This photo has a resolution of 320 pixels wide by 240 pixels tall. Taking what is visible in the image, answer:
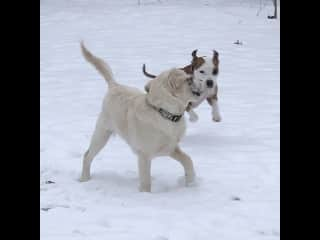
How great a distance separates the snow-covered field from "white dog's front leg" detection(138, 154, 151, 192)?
0.07m

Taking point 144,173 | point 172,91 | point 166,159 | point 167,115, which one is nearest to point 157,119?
point 167,115

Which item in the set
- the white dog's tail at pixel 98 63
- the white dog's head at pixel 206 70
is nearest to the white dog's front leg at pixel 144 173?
the white dog's tail at pixel 98 63

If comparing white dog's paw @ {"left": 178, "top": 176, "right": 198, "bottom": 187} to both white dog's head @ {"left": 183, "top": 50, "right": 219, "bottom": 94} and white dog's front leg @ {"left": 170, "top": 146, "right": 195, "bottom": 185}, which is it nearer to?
white dog's front leg @ {"left": 170, "top": 146, "right": 195, "bottom": 185}

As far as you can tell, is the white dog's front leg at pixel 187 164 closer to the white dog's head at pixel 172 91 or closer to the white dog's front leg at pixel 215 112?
the white dog's head at pixel 172 91

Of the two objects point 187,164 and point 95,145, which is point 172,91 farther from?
point 95,145

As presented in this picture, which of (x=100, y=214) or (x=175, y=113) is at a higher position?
(x=175, y=113)

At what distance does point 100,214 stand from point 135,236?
0.46 m

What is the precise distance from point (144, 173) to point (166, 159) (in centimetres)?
94

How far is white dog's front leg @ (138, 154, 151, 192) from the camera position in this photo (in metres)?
4.23

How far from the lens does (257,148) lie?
534 centimetres

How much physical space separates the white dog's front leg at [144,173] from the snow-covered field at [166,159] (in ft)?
0.23

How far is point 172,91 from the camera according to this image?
4.15 metres
